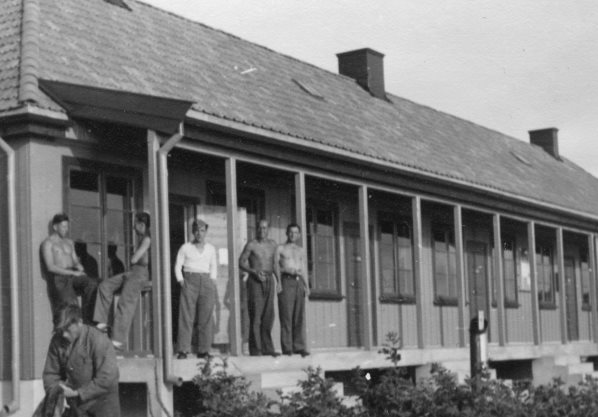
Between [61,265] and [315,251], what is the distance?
645cm

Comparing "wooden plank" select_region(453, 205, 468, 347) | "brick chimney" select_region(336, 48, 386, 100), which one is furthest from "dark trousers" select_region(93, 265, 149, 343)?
"brick chimney" select_region(336, 48, 386, 100)

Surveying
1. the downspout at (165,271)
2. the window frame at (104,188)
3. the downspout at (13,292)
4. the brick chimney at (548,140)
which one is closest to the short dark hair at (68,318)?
the downspout at (13,292)

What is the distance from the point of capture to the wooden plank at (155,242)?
1240 centimetres

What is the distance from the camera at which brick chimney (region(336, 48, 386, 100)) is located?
80.3ft

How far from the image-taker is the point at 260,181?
16797 mm

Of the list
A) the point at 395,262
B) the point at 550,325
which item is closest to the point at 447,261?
the point at 395,262

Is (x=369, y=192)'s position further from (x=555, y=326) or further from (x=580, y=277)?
(x=580, y=277)

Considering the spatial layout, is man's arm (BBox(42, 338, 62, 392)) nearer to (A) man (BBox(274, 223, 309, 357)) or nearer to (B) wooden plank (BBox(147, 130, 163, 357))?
(B) wooden plank (BBox(147, 130, 163, 357))

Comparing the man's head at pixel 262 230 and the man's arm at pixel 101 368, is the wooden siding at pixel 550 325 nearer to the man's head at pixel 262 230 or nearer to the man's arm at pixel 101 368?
the man's head at pixel 262 230

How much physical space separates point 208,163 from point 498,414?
569cm

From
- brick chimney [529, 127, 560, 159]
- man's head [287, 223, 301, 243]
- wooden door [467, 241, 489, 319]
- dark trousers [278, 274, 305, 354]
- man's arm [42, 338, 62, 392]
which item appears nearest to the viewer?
man's arm [42, 338, 62, 392]

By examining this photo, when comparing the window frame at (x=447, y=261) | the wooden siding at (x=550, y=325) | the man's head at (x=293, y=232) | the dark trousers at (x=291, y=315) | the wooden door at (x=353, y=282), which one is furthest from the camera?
the wooden siding at (x=550, y=325)

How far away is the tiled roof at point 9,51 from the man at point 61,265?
143 cm

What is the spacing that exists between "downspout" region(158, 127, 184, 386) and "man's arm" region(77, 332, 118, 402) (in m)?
2.69
